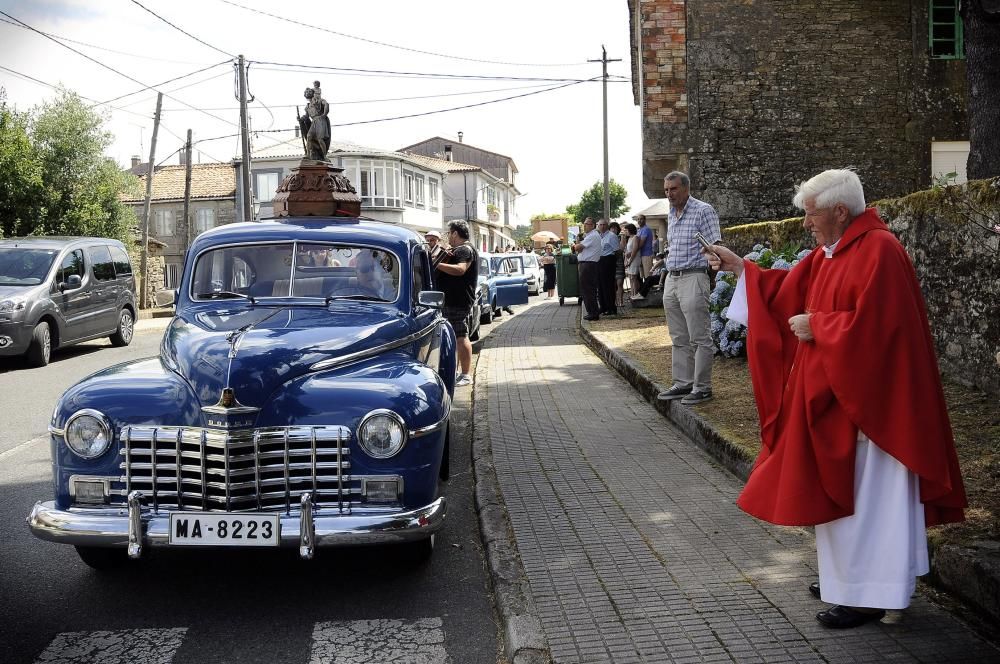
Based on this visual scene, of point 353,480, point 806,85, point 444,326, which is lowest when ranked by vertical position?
point 353,480

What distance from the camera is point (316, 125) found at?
15398 millimetres

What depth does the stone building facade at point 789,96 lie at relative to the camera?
16453mm

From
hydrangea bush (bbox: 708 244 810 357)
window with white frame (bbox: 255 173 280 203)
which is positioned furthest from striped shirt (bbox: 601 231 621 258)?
window with white frame (bbox: 255 173 280 203)

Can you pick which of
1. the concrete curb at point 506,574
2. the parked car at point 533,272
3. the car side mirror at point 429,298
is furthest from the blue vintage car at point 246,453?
the parked car at point 533,272

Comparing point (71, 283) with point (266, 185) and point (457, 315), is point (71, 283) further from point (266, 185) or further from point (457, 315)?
point (266, 185)

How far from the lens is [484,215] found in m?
78.9

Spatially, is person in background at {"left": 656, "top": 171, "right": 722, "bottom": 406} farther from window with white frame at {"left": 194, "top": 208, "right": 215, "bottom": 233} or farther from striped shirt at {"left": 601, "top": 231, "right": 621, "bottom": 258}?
window with white frame at {"left": 194, "top": 208, "right": 215, "bottom": 233}

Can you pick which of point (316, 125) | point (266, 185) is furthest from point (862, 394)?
point (266, 185)

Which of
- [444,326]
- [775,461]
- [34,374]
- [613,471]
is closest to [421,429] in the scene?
[775,461]

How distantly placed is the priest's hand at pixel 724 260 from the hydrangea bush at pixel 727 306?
5.88 metres

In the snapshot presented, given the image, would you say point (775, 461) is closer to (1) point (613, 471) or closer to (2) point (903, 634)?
(2) point (903, 634)

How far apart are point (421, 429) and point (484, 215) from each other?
75.1 metres

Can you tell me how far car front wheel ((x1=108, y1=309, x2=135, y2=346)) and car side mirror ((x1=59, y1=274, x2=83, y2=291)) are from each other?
1674mm

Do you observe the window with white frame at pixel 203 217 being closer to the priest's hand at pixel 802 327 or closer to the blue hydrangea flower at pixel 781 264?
the blue hydrangea flower at pixel 781 264
